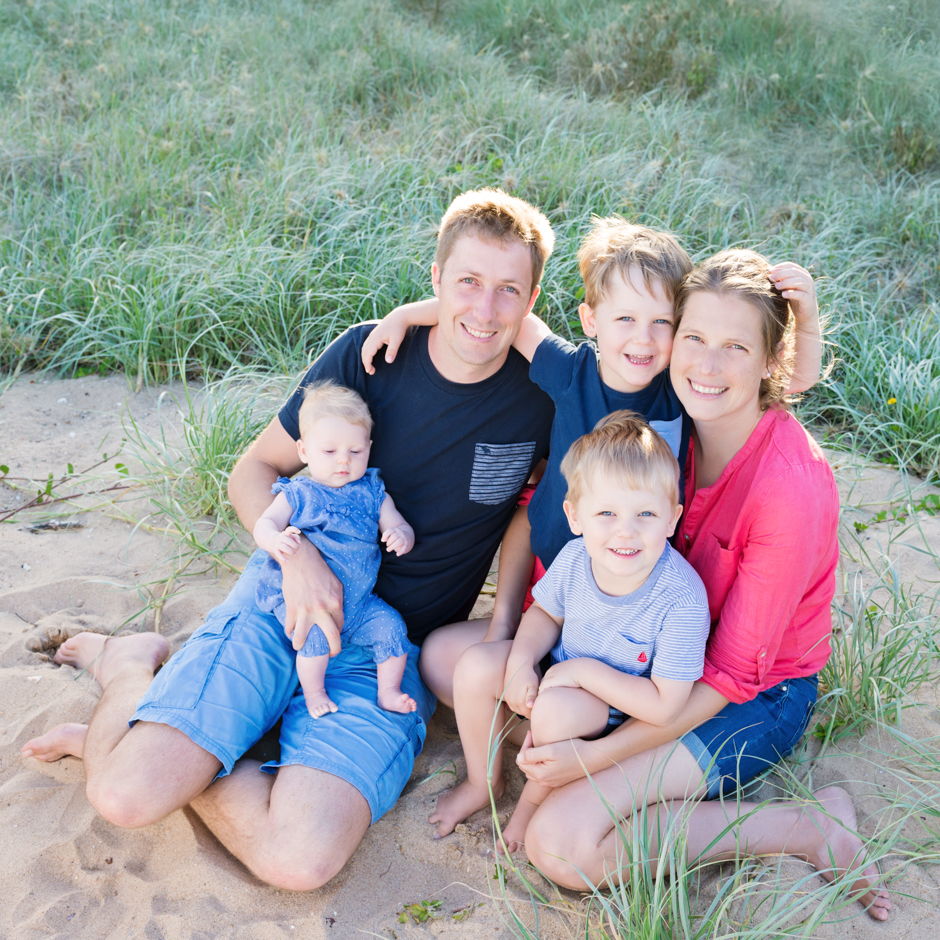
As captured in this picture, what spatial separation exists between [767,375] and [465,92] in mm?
4882

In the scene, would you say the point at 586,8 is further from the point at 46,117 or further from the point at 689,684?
the point at 689,684

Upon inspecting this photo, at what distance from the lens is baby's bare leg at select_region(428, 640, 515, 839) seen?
7.66ft

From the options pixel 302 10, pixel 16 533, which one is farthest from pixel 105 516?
pixel 302 10

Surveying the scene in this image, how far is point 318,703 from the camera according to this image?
2.41 meters

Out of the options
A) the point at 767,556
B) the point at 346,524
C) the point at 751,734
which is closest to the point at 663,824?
the point at 751,734

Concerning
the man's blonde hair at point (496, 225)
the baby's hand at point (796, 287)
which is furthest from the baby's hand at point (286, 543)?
the baby's hand at point (796, 287)

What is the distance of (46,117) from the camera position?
613 centimetres

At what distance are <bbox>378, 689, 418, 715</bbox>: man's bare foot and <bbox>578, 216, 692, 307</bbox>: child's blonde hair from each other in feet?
4.33

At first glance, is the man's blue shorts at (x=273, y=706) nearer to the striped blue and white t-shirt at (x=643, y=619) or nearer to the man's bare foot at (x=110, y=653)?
the man's bare foot at (x=110, y=653)

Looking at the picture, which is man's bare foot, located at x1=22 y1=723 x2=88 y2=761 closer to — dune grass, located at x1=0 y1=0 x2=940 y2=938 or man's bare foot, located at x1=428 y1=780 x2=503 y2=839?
dune grass, located at x1=0 y1=0 x2=940 y2=938

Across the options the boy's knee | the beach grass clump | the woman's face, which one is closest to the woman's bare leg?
the boy's knee

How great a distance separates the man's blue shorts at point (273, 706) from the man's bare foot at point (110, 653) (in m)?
0.31

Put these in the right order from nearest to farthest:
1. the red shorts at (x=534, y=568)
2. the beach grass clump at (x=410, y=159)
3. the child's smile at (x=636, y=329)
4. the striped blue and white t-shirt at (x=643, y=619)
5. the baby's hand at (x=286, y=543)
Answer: the striped blue and white t-shirt at (x=643, y=619) → the child's smile at (x=636, y=329) → the baby's hand at (x=286, y=543) → the red shorts at (x=534, y=568) → the beach grass clump at (x=410, y=159)

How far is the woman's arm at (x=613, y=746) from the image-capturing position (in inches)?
84.7
